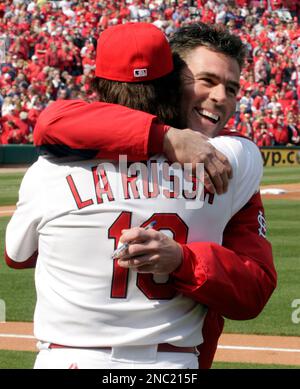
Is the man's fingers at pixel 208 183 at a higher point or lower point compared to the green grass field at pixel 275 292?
higher

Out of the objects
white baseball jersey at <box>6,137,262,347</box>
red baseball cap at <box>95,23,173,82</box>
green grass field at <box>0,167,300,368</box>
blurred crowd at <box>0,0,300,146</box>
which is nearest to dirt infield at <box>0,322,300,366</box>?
green grass field at <box>0,167,300,368</box>

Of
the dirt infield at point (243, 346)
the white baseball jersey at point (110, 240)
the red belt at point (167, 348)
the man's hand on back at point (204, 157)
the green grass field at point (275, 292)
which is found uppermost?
the man's hand on back at point (204, 157)

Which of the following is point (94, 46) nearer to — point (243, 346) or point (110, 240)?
point (243, 346)

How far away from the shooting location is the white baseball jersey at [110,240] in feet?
7.41

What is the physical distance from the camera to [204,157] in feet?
7.44

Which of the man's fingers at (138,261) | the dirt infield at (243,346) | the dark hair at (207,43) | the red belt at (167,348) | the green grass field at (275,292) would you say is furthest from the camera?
the green grass field at (275,292)

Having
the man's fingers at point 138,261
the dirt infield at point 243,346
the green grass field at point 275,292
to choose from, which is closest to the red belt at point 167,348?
the man's fingers at point 138,261

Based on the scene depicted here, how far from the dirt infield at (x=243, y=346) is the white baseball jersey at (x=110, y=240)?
3.54 m

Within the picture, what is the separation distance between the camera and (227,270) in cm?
227

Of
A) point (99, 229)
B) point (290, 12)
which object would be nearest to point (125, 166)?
point (99, 229)

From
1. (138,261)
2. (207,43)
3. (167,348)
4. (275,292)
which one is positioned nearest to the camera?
(138,261)

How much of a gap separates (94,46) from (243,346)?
20.6 meters

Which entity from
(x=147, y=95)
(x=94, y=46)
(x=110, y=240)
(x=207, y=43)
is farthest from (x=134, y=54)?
(x=94, y=46)

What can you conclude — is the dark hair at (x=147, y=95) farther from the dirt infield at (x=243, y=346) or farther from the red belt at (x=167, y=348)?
the dirt infield at (x=243, y=346)
